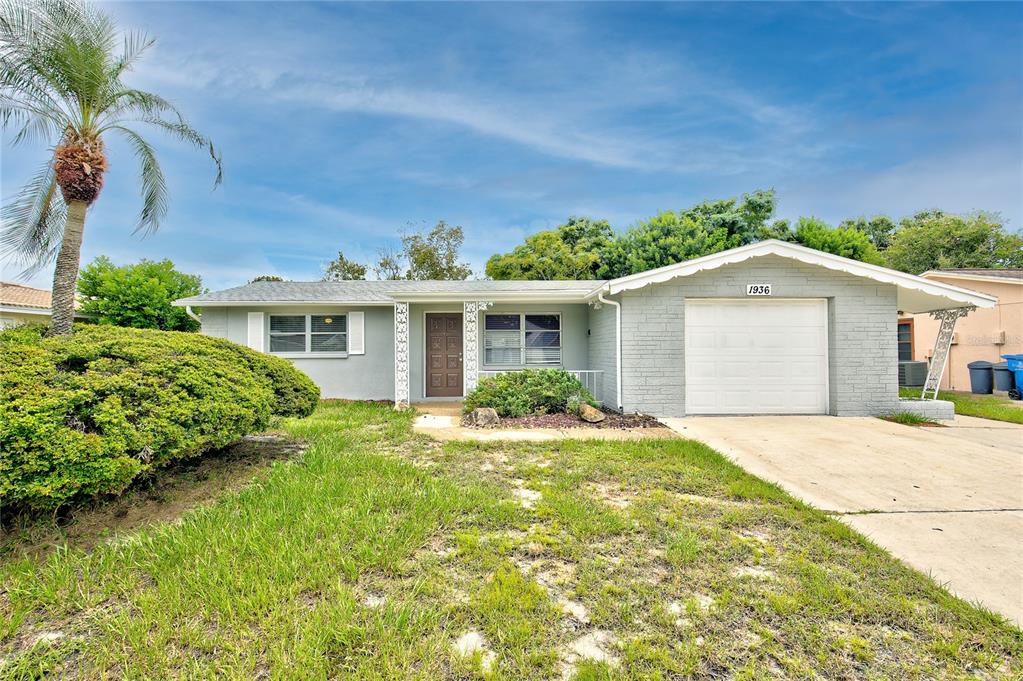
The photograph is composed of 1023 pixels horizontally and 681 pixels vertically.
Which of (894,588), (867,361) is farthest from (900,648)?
(867,361)

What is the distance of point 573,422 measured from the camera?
812 centimetres

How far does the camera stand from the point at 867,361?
883 cm

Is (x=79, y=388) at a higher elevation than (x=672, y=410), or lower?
higher

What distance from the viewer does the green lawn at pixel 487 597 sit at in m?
2.05

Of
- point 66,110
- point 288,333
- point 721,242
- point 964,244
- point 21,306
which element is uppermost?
point 964,244

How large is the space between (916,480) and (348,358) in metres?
10.7

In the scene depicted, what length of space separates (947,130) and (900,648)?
650 inches

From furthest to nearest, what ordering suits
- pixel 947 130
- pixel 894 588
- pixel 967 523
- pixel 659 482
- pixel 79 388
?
pixel 947 130 → pixel 659 482 → pixel 967 523 → pixel 79 388 → pixel 894 588

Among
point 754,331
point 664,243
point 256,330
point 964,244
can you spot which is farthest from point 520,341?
point 964,244

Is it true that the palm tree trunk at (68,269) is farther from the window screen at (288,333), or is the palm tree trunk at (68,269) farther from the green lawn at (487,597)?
the green lawn at (487,597)

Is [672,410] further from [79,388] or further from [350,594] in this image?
[79,388]

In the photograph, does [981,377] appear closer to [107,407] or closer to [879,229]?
[107,407]

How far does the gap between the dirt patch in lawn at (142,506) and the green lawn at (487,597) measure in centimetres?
26

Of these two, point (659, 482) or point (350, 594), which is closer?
point (350, 594)
